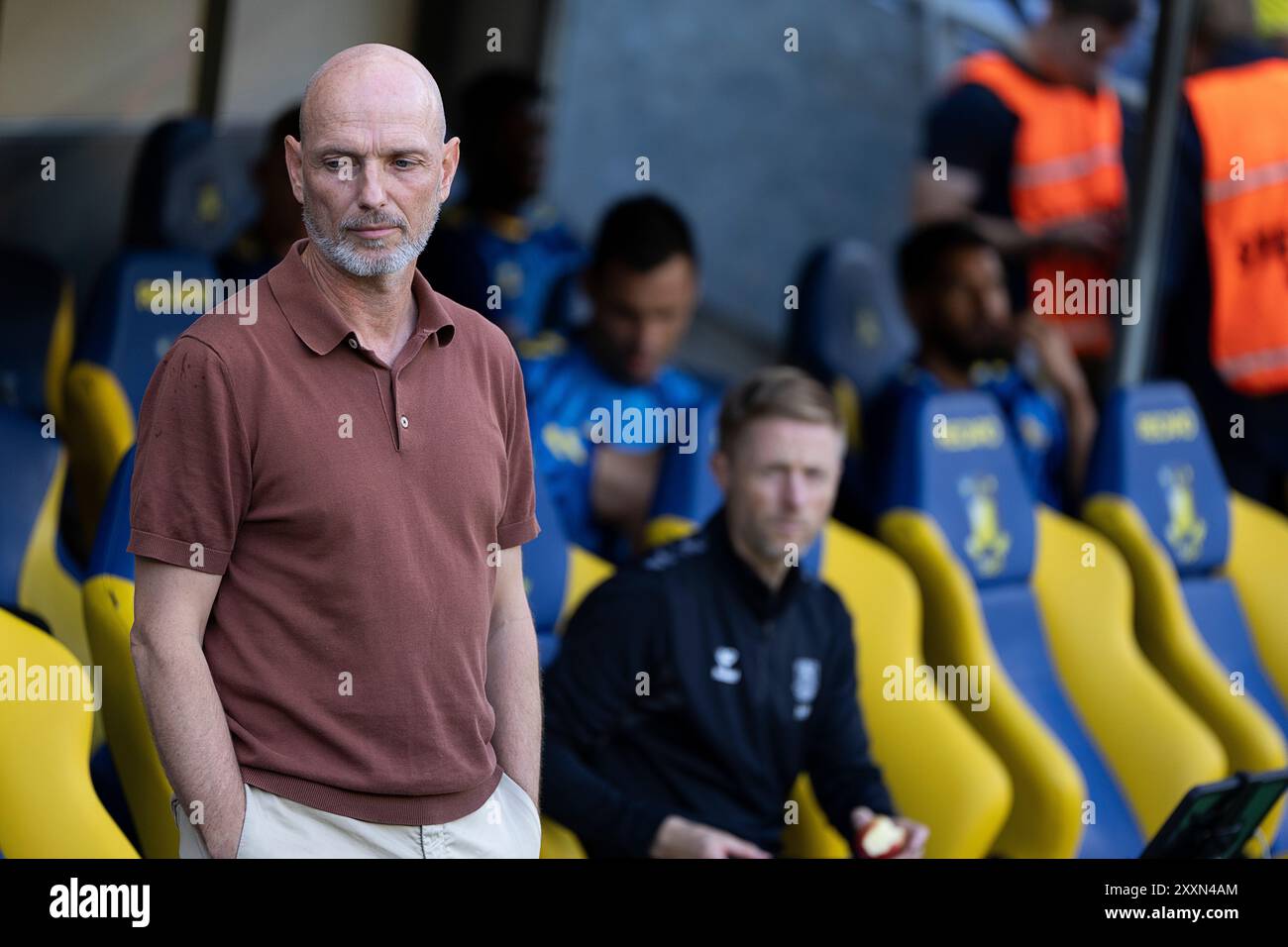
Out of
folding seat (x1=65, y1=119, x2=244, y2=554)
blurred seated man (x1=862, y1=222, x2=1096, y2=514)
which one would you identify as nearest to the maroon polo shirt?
folding seat (x1=65, y1=119, x2=244, y2=554)

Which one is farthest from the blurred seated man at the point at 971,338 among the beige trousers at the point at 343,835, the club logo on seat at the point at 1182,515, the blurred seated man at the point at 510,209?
the beige trousers at the point at 343,835

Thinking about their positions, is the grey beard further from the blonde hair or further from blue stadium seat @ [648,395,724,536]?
blue stadium seat @ [648,395,724,536]

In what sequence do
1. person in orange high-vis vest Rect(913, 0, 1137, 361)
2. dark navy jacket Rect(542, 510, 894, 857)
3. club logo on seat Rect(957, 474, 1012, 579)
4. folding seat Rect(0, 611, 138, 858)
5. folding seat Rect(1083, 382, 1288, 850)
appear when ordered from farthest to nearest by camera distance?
1. person in orange high-vis vest Rect(913, 0, 1137, 361)
2. folding seat Rect(1083, 382, 1288, 850)
3. club logo on seat Rect(957, 474, 1012, 579)
4. dark navy jacket Rect(542, 510, 894, 857)
5. folding seat Rect(0, 611, 138, 858)

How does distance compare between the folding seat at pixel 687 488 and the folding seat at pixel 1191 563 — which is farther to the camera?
the folding seat at pixel 1191 563

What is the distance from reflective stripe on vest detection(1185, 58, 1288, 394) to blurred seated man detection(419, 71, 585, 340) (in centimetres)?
155

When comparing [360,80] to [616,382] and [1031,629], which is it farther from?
[1031,629]

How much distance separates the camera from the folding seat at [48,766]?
5.46 ft

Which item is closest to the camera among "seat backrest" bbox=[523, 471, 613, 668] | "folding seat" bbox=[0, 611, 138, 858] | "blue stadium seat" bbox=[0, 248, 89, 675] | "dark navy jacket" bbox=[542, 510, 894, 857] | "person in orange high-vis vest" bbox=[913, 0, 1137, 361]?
"folding seat" bbox=[0, 611, 138, 858]

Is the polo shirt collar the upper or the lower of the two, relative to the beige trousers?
upper

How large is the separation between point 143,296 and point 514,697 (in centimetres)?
160

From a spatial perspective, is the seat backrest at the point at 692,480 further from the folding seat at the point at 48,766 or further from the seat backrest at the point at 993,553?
the folding seat at the point at 48,766

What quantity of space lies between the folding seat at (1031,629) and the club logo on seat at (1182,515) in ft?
0.87

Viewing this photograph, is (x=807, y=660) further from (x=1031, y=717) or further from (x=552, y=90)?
(x=552, y=90)

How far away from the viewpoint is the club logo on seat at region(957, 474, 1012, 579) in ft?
9.63
